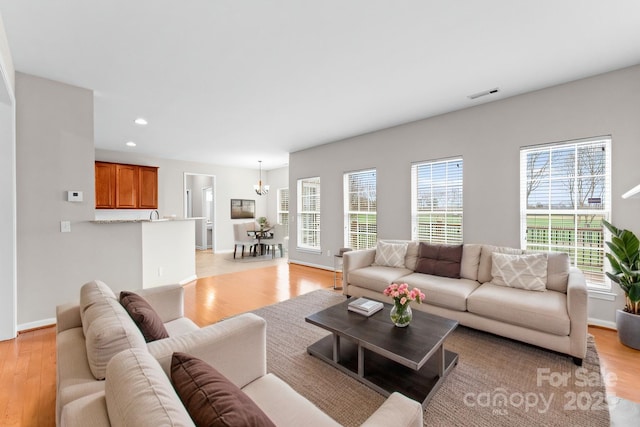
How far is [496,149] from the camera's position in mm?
3604

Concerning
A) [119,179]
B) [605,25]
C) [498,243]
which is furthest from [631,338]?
[119,179]

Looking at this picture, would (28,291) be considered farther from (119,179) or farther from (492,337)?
(492,337)

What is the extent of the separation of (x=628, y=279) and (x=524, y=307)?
3.68 ft

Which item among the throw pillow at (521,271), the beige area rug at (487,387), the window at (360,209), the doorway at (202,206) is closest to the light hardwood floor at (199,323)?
the beige area rug at (487,387)

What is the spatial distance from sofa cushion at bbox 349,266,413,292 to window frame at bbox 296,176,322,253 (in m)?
2.50

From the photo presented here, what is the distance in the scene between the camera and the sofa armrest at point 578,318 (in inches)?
86.0

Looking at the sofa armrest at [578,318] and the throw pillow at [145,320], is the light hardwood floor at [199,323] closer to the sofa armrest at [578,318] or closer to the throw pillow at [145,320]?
the sofa armrest at [578,318]

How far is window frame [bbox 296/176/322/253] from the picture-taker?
6312 mm

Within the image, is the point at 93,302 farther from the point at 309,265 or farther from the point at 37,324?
the point at 309,265

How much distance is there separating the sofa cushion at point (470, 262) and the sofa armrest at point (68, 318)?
369 centimetres

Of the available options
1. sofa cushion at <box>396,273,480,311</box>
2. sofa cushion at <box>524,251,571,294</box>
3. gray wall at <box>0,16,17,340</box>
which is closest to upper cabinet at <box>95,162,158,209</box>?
gray wall at <box>0,16,17,340</box>

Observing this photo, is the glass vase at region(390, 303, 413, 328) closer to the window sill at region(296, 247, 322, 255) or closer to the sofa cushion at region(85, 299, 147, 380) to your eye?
the sofa cushion at region(85, 299, 147, 380)

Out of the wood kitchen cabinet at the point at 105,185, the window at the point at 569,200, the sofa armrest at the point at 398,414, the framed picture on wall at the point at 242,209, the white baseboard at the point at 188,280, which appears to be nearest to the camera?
the sofa armrest at the point at 398,414

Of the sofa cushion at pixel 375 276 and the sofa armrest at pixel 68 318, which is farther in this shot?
the sofa cushion at pixel 375 276
